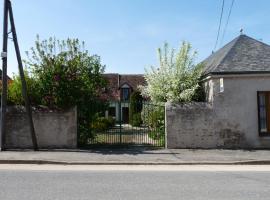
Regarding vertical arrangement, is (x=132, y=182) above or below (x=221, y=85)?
below

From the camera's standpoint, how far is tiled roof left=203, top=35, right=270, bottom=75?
56.4ft

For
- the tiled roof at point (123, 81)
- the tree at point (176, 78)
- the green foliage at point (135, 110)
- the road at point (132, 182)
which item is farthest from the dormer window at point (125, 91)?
the road at point (132, 182)

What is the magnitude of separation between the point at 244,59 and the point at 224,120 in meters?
2.87

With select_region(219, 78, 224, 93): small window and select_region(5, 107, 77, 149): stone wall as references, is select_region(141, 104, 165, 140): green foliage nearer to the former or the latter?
select_region(219, 78, 224, 93): small window

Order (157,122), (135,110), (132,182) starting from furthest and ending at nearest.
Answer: (135,110) → (157,122) → (132,182)

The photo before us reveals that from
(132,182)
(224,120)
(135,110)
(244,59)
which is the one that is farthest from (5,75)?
(135,110)

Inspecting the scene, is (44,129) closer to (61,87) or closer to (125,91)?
(61,87)

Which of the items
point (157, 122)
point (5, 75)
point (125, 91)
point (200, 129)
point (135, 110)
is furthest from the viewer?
point (125, 91)

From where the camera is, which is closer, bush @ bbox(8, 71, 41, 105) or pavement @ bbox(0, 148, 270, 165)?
pavement @ bbox(0, 148, 270, 165)

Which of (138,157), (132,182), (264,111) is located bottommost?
(132,182)

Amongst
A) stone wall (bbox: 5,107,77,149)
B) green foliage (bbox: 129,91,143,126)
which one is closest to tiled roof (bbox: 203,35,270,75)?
green foliage (bbox: 129,91,143,126)

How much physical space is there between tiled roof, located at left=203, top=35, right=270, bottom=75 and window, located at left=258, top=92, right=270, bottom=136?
45.9 inches

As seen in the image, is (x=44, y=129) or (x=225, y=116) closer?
(x=44, y=129)

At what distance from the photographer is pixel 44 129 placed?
1703 cm
